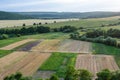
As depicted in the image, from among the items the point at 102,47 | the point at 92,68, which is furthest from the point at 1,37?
the point at 92,68

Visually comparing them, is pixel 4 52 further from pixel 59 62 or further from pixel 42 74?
pixel 42 74

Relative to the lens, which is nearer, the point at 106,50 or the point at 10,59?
the point at 10,59

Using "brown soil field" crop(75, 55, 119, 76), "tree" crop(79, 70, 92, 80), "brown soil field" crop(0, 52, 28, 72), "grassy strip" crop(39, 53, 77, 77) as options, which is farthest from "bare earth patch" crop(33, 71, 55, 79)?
"tree" crop(79, 70, 92, 80)

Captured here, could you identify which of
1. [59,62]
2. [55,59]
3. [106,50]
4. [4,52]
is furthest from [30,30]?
[59,62]

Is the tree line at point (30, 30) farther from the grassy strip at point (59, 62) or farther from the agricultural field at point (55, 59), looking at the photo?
the grassy strip at point (59, 62)

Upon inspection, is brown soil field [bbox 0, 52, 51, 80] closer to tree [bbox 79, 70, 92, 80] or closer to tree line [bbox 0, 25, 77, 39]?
tree [bbox 79, 70, 92, 80]
